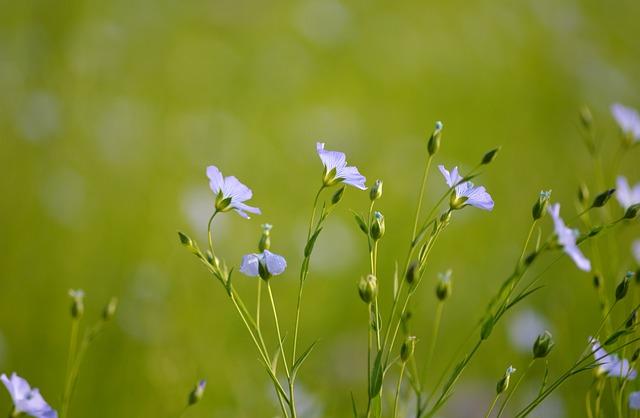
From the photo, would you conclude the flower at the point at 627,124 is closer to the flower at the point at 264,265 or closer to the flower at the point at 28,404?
the flower at the point at 264,265

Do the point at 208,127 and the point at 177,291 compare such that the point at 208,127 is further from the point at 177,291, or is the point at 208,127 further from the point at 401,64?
the point at 401,64

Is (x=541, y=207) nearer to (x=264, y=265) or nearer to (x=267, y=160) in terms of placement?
(x=264, y=265)

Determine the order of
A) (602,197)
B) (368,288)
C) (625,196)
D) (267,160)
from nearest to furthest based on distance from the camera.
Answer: (368,288)
(602,197)
(625,196)
(267,160)

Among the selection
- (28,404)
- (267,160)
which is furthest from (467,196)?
(267,160)

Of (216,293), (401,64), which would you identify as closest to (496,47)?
(401,64)

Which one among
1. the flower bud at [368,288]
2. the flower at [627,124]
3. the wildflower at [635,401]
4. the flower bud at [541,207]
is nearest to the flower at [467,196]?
the flower bud at [541,207]
